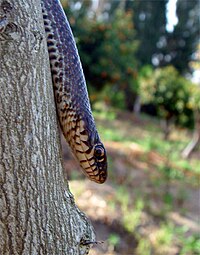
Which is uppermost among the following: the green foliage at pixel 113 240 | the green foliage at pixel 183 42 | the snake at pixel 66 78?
the green foliage at pixel 183 42

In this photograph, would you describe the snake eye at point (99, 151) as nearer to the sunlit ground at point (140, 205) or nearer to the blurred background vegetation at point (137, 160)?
the sunlit ground at point (140, 205)

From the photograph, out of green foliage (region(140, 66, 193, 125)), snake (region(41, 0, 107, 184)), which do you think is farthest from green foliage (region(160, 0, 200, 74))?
snake (region(41, 0, 107, 184))

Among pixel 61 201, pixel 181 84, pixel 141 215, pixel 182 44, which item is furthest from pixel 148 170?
pixel 182 44

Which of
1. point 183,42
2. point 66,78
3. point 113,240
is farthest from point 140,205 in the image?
point 183,42

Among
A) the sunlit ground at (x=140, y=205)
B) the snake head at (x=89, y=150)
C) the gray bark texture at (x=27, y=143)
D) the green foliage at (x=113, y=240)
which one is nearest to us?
the gray bark texture at (x=27, y=143)

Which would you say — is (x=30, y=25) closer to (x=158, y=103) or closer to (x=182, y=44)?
(x=158, y=103)

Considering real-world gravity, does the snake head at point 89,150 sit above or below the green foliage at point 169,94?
below

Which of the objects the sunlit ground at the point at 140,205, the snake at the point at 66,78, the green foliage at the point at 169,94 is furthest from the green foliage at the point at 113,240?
the green foliage at the point at 169,94
